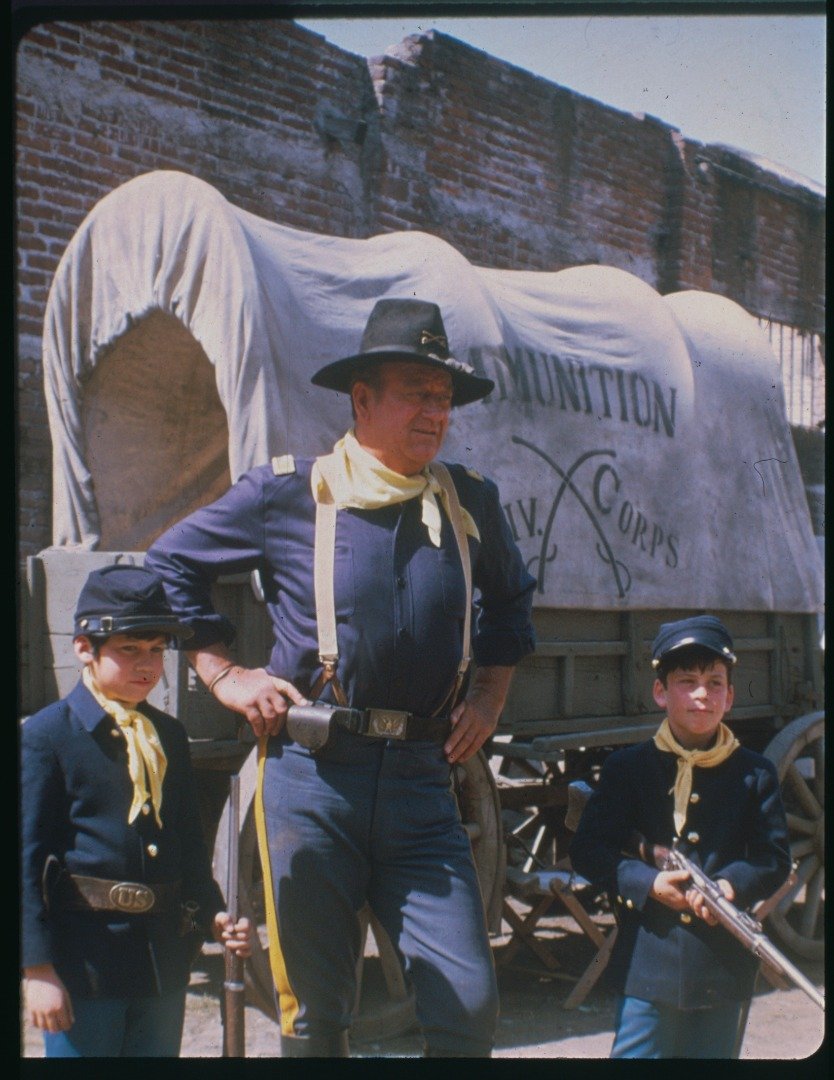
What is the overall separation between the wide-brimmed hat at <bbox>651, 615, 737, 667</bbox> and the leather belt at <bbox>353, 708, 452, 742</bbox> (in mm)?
570

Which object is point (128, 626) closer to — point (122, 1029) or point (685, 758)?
point (122, 1029)

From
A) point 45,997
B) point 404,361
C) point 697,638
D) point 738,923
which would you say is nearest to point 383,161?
point 404,361

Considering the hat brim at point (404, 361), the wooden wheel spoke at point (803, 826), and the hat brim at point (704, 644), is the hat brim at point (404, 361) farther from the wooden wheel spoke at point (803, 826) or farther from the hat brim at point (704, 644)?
the wooden wheel spoke at point (803, 826)

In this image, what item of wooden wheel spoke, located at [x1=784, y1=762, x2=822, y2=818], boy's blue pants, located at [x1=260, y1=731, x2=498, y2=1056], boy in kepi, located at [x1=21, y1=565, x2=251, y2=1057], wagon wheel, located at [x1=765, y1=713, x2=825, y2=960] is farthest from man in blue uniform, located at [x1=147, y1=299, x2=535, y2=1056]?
wooden wheel spoke, located at [x1=784, y1=762, x2=822, y2=818]

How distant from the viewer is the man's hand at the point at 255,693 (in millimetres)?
2811

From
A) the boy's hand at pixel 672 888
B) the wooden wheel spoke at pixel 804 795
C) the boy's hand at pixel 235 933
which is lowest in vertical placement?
the wooden wheel spoke at pixel 804 795

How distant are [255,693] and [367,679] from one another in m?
0.25

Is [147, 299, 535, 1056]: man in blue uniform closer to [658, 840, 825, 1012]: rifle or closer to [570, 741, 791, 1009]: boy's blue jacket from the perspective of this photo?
[570, 741, 791, 1009]: boy's blue jacket

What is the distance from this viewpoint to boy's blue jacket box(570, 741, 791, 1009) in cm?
285

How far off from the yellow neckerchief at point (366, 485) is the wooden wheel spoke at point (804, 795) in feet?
10.4

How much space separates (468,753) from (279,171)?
5.02 meters

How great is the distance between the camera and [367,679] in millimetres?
2816

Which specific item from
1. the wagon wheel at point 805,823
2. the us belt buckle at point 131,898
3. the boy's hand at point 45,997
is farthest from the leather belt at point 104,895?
the wagon wheel at point 805,823

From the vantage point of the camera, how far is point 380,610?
9.29 ft
